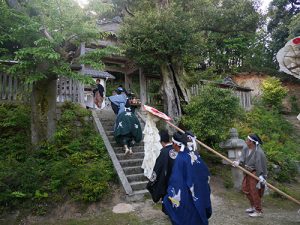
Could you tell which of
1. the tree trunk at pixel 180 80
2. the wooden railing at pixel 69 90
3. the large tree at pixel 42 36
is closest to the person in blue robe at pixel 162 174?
the large tree at pixel 42 36

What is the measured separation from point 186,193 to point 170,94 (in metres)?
8.95

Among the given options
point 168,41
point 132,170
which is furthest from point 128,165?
point 168,41

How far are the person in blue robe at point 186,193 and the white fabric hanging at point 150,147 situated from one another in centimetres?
373

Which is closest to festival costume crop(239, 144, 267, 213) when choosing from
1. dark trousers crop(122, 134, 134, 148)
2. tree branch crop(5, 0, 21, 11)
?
dark trousers crop(122, 134, 134, 148)

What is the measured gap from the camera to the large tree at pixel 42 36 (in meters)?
7.53

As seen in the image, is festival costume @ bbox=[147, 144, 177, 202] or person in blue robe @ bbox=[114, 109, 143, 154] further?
person in blue robe @ bbox=[114, 109, 143, 154]

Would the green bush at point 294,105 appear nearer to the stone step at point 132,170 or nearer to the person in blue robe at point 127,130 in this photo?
the person in blue robe at point 127,130

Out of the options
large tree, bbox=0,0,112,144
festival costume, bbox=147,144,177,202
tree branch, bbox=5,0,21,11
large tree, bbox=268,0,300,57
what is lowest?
festival costume, bbox=147,144,177,202

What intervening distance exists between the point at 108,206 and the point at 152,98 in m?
8.07

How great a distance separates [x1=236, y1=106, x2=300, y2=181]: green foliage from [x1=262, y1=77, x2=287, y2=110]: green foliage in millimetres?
1888

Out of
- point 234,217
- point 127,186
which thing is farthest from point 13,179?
point 234,217

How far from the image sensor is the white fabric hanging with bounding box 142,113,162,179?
8.28 m

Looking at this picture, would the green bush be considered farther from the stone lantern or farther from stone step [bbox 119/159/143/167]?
stone step [bbox 119/159/143/167]

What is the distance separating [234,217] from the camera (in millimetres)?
6590
